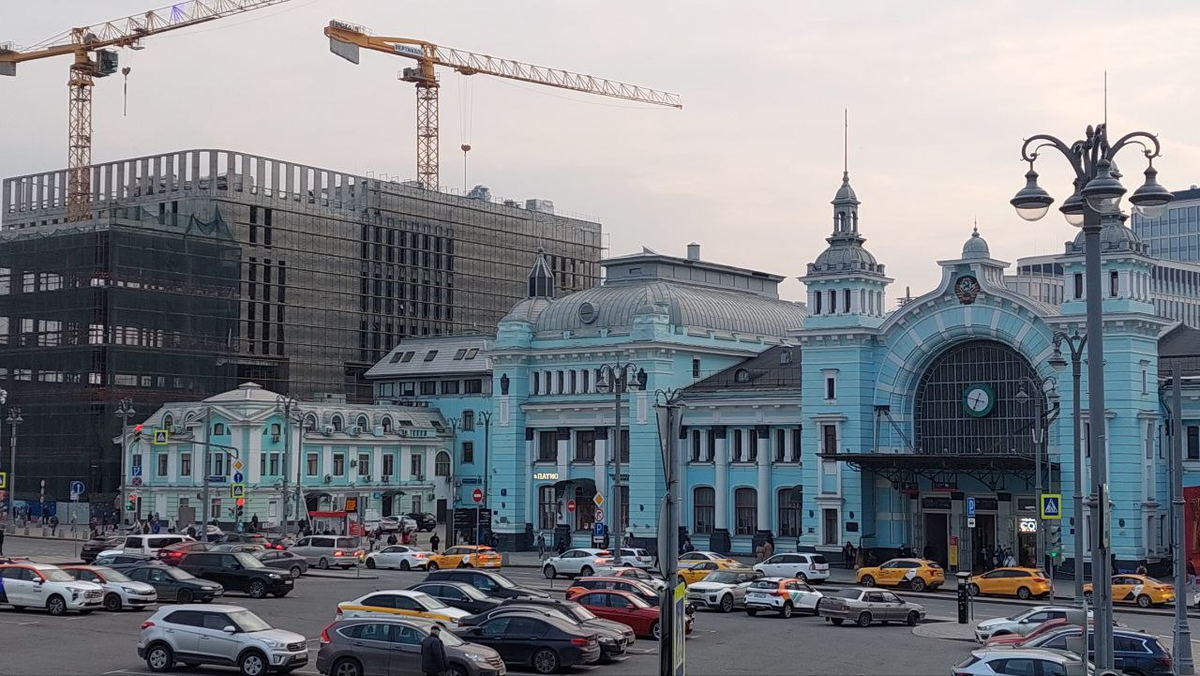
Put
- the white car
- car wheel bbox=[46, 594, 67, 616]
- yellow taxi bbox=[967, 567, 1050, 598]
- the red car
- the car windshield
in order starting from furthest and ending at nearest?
the white car → yellow taxi bbox=[967, 567, 1050, 598] → car wheel bbox=[46, 594, 67, 616] → the red car → the car windshield

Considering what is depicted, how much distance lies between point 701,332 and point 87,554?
120ft

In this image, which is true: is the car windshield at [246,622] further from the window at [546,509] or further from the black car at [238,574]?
the window at [546,509]

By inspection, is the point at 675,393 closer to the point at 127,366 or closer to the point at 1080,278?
the point at 1080,278

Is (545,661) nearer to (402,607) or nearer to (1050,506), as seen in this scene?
(402,607)

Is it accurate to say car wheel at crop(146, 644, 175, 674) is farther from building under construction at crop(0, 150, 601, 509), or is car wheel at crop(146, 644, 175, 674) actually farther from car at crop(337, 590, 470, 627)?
building under construction at crop(0, 150, 601, 509)

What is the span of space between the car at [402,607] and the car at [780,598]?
1330 cm

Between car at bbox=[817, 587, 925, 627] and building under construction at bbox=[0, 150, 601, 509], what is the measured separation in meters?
75.7

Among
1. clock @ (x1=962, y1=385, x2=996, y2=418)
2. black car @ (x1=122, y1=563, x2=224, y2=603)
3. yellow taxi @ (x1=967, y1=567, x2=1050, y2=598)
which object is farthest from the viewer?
clock @ (x1=962, y1=385, x2=996, y2=418)

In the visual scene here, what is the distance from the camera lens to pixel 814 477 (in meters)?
76.6

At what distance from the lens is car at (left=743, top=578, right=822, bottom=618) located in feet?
163

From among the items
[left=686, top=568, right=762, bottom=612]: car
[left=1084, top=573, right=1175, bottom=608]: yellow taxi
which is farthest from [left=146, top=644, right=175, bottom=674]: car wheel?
[left=1084, top=573, right=1175, bottom=608]: yellow taxi

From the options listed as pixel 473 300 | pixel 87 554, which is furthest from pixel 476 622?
pixel 473 300

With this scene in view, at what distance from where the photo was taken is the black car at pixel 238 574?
174 ft

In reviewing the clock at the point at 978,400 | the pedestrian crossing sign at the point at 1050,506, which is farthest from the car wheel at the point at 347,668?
the clock at the point at 978,400
